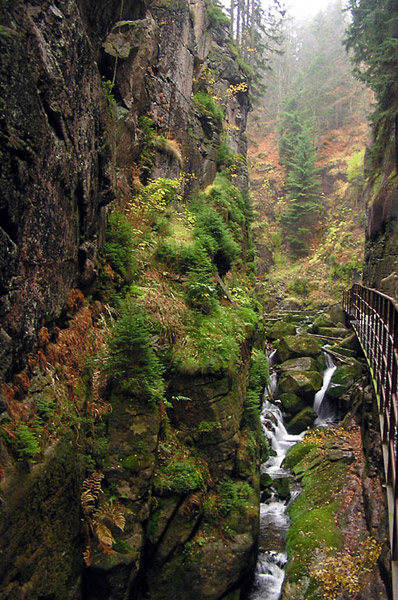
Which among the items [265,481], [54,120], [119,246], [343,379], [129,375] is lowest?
[265,481]

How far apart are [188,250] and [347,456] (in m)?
7.13

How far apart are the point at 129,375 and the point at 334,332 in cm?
1667

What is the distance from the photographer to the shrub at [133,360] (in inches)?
256

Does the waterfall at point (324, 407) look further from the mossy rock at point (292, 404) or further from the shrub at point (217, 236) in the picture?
the shrub at point (217, 236)

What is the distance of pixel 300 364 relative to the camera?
55.7 ft

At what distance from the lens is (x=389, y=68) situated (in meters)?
17.4

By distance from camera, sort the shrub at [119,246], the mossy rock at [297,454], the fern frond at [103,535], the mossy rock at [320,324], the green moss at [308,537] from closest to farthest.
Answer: the fern frond at [103,535] → the shrub at [119,246] → the green moss at [308,537] → the mossy rock at [297,454] → the mossy rock at [320,324]

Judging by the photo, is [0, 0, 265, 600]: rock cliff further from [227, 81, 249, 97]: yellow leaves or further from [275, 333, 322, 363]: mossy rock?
[227, 81, 249, 97]: yellow leaves

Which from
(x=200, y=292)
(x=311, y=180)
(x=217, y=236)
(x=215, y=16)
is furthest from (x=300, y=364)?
(x=311, y=180)

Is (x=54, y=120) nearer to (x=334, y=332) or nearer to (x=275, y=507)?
(x=275, y=507)

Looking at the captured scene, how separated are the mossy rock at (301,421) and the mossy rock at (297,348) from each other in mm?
3613

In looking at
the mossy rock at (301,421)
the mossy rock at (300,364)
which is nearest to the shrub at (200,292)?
the mossy rock at (301,421)

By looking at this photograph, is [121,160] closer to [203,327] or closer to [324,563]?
[203,327]

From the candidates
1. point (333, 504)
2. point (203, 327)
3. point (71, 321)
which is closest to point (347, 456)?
point (333, 504)
